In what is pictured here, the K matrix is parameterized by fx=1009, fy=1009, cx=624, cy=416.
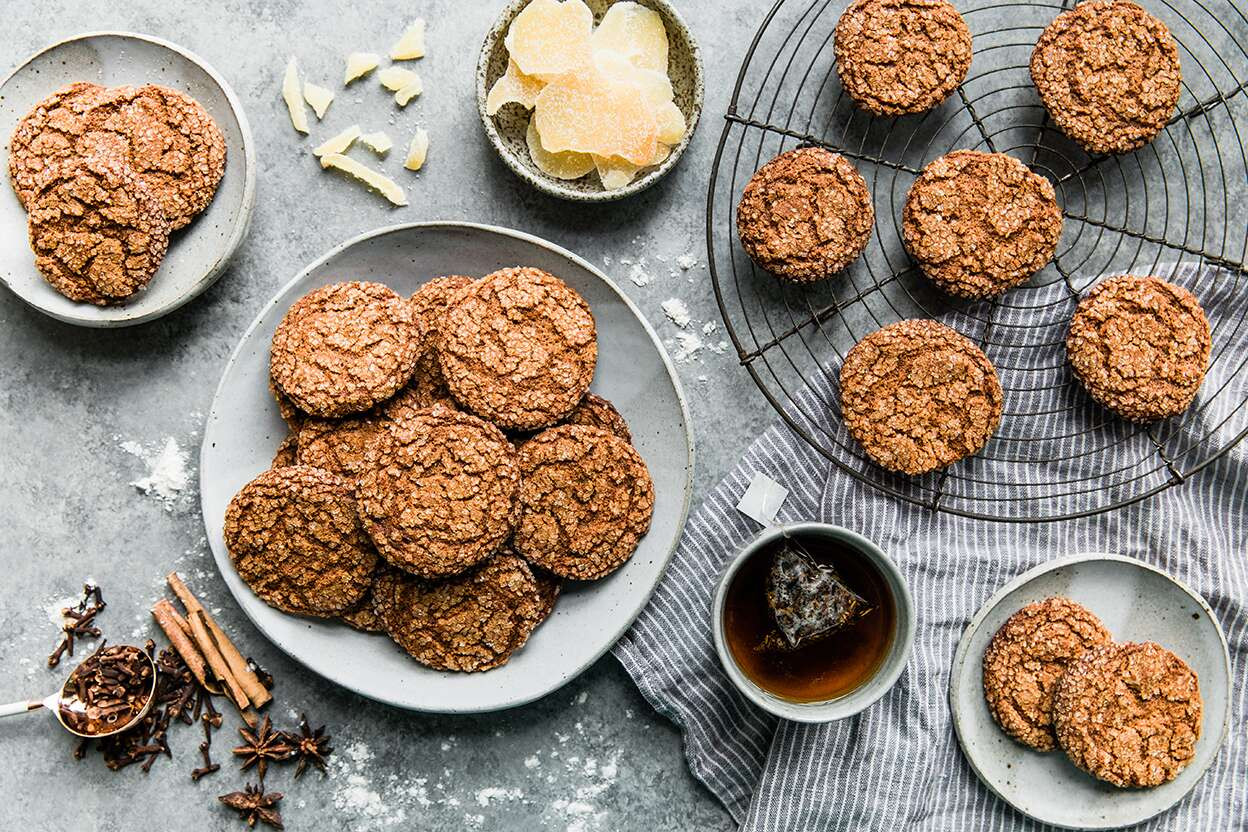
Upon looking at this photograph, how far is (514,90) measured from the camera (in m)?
2.74

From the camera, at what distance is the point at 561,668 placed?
8.80ft

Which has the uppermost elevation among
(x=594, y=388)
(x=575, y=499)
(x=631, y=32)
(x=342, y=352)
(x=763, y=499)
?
(x=631, y=32)

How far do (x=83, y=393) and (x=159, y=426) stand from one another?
0.79 ft

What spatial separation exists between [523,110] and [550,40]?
24 centimetres

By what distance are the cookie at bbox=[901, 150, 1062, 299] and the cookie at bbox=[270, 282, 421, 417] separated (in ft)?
4.60

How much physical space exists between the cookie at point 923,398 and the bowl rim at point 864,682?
0.31m

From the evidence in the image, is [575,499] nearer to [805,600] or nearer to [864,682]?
[805,600]

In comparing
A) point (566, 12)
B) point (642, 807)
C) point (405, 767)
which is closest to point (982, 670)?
point (642, 807)

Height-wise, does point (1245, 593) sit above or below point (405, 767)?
above

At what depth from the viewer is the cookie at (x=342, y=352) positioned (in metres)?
2.54

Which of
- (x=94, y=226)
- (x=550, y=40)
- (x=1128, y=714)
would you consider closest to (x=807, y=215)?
(x=550, y=40)

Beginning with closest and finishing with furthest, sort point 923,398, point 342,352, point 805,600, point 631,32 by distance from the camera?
point 805,600 → point 342,352 → point 923,398 → point 631,32

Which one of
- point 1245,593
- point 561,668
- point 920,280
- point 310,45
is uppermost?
point 310,45

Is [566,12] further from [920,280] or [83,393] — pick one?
[83,393]
